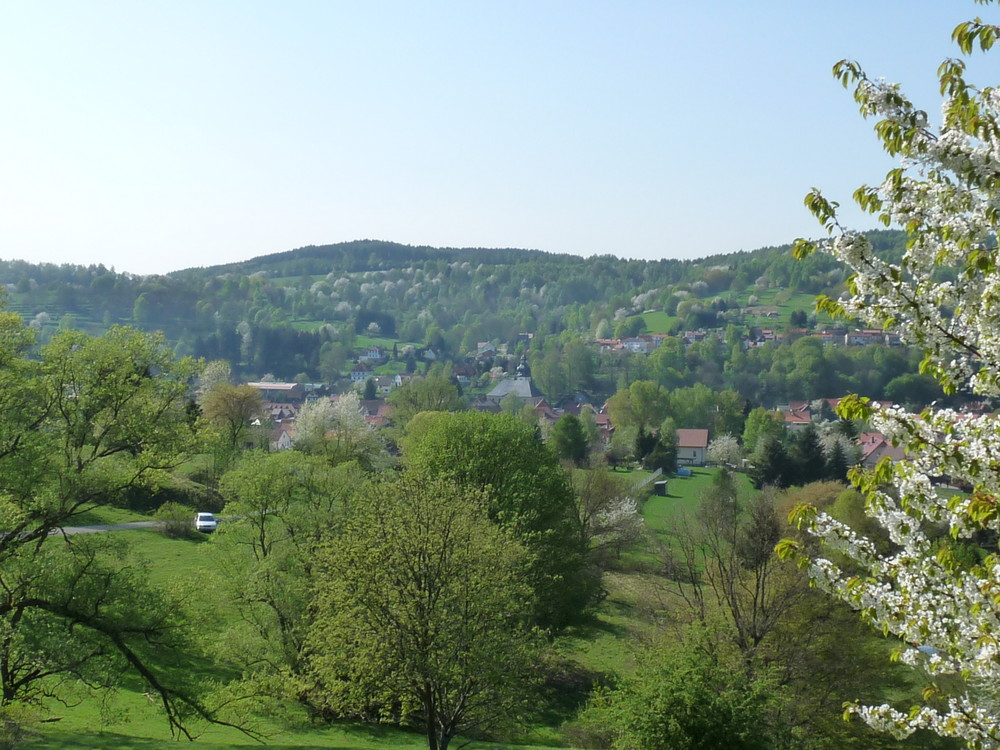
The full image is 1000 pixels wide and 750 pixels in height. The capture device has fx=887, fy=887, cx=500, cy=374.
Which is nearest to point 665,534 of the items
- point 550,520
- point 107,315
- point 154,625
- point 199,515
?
point 550,520

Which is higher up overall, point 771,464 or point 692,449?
point 771,464

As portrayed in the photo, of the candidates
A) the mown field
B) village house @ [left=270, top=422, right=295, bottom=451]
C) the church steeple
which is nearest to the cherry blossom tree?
the mown field

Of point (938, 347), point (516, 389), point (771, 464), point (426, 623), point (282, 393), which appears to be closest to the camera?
point (938, 347)

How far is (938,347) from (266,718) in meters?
23.0

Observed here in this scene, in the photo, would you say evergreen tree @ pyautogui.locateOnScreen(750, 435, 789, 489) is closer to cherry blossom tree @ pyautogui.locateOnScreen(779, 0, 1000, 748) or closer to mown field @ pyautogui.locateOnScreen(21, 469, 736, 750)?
mown field @ pyautogui.locateOnScreen(21, 469, 736, 750)

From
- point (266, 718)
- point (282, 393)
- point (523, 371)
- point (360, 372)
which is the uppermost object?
point (523, 371)

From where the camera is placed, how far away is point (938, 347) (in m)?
6.30

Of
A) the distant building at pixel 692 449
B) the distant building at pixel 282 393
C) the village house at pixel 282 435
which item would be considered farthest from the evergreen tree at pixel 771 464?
the distant building at pixel 282 393

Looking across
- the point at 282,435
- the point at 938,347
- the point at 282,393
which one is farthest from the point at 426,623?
the point at 282,393

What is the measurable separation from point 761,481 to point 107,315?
146844 mm

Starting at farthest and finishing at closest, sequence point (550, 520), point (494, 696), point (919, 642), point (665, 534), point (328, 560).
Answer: point (665, 534) → point (550, 520) → point (328, 560) → point (494, 696) → point (919, 642)

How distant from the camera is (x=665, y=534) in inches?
2063

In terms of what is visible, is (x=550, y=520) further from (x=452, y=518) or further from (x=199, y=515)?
(x=199, y=515)

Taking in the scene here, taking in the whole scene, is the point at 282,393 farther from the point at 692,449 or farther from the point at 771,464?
the point at 771,464
